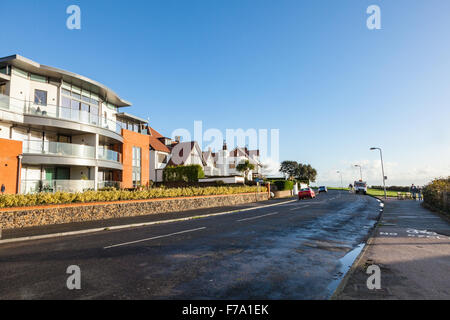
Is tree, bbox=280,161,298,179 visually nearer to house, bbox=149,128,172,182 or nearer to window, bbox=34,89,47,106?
house, bbox=149,128,172,182

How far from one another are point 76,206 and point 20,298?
Result: 411 inches

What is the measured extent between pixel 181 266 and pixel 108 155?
22.3m

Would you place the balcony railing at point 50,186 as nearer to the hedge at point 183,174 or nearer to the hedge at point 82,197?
the hedge at point 82,197

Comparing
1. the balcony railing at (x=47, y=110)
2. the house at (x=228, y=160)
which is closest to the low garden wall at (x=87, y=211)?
the balcony railing at (x=47, y=110)

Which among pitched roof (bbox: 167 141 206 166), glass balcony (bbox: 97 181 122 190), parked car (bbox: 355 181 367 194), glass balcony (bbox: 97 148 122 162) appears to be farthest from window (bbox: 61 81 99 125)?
parked car (bbox: 355 181 367 194)

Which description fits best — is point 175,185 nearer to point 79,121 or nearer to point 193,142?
point 193,142

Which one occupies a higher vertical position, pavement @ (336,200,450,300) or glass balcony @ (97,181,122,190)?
glass balcony @ (97,181,122,190)

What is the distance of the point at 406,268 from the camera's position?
5.61 m

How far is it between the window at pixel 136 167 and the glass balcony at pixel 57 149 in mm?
8143

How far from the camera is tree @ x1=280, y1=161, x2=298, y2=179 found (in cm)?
10719

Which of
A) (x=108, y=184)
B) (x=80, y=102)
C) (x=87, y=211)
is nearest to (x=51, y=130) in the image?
(x=80, y=102)

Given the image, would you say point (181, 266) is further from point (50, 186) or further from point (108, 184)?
point (108, 184)

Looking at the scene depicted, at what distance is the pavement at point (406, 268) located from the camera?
13.8 ft

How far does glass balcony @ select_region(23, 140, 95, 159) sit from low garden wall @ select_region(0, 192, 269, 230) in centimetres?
903
